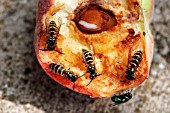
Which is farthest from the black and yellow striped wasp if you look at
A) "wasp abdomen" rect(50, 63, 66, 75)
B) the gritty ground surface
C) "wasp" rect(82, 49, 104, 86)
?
the gritty ground surface

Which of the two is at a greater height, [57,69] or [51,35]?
[51,35]

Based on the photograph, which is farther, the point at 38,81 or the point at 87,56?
the point at 38,81

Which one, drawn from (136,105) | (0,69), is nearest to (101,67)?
(136,105)

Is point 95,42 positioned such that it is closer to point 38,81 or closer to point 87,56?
point 87,56

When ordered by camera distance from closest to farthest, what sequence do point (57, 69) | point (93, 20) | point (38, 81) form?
point (57, 69), point (93, 20), point (38, 81)

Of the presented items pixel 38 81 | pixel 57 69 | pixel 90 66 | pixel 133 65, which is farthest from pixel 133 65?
pixel 38 81

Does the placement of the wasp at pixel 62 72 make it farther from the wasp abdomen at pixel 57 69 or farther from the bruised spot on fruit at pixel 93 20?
the bruised spot on fruit at pixel 93 20

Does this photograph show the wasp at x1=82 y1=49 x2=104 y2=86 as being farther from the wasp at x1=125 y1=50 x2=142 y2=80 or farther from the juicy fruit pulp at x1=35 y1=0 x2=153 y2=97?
the wasp at x1=125 y1=50 x2=142 y2=80
